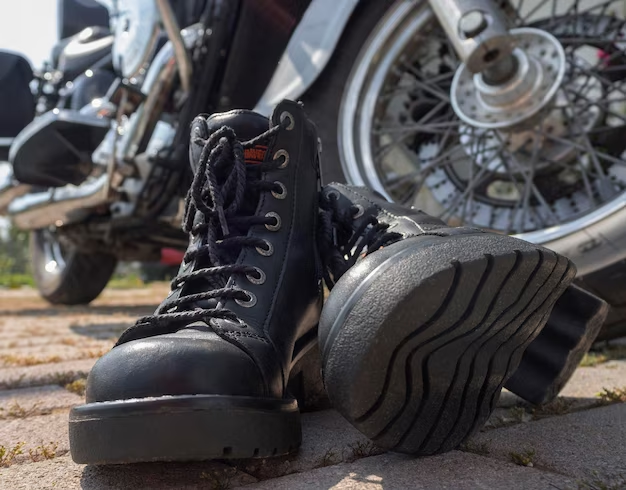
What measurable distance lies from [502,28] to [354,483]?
1077 millimetres

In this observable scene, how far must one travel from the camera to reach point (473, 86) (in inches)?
61.6

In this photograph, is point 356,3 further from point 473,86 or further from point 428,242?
point 428,242

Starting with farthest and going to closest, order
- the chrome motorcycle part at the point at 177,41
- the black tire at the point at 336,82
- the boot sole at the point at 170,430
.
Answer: the chrome motorcycle part at the point at 177,41
the black tire at the point at 336,82
the boot sole at the point at 170,430

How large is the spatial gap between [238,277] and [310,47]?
1.13 meters

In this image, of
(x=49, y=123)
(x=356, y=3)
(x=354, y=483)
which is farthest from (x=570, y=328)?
(x=49, y=123)

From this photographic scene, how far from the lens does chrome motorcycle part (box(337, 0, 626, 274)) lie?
4.91 ft

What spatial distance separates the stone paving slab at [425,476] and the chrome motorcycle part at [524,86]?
0.97 meters

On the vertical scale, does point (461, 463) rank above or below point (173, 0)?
below

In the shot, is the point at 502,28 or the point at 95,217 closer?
the point at 502,28

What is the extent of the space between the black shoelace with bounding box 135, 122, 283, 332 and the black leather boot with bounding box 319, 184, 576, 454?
21cm

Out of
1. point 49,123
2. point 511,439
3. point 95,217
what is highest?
point 49,123

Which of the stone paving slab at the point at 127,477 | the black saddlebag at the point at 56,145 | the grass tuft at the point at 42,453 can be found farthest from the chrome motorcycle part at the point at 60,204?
the stone paving slab at the point at 127,477

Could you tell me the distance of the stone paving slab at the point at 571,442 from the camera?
26.5 inches

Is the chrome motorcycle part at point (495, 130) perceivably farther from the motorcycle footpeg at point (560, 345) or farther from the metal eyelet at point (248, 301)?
the metal eyelet at point (248, 301)
